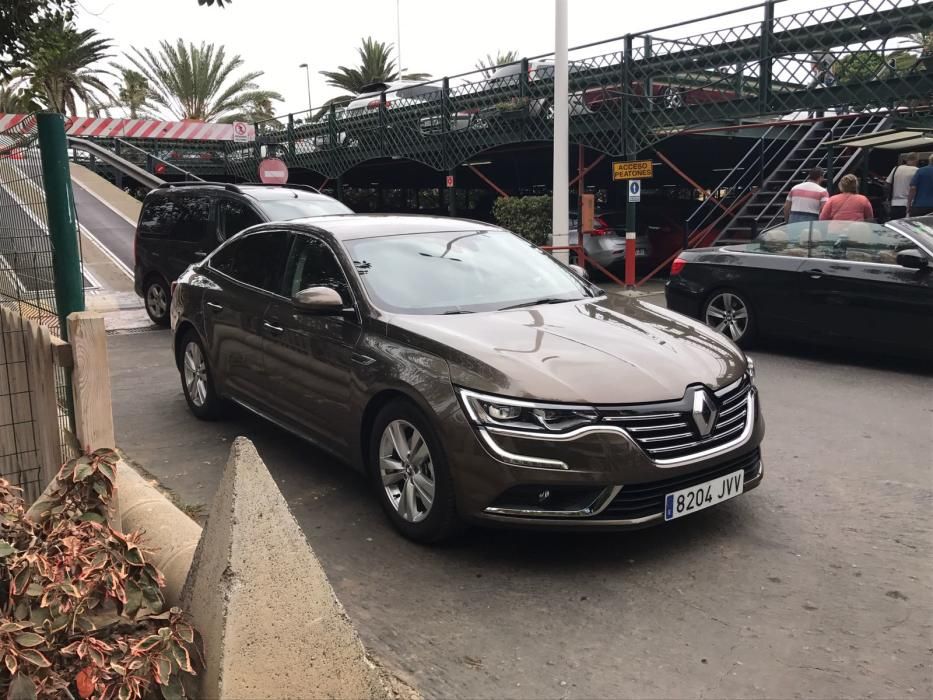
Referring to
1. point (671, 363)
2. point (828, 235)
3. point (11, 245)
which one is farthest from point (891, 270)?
point (11, 245)

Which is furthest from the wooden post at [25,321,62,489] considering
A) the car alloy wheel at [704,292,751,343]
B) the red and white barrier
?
the red and white barrier

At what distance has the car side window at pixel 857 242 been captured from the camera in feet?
25.4

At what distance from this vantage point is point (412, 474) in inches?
159

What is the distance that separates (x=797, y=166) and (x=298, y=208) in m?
10.1

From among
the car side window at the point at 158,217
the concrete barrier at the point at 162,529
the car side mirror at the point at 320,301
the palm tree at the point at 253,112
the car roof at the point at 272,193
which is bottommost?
the concrete barrier at the point at 162,529

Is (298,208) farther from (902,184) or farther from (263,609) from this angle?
(902,184)

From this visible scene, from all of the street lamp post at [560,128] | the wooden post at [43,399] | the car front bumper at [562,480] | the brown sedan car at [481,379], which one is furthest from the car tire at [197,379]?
the street lamp post at [560,128]

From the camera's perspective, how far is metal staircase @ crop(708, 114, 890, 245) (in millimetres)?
14398

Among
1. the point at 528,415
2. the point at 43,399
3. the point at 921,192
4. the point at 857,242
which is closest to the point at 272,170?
the point at 921,192

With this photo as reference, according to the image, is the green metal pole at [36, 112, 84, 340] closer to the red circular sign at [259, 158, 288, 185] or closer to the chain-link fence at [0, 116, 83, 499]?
the chain-link fence at [0, 116, 83, 499]

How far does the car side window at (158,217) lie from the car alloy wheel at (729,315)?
6581 mm

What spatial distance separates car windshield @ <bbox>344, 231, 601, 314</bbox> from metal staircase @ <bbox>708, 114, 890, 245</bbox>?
9.51m

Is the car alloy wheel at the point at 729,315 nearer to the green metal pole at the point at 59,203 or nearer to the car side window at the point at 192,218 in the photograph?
the car side window at the point at 192,218

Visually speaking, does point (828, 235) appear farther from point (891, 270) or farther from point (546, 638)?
point (546, 638)
